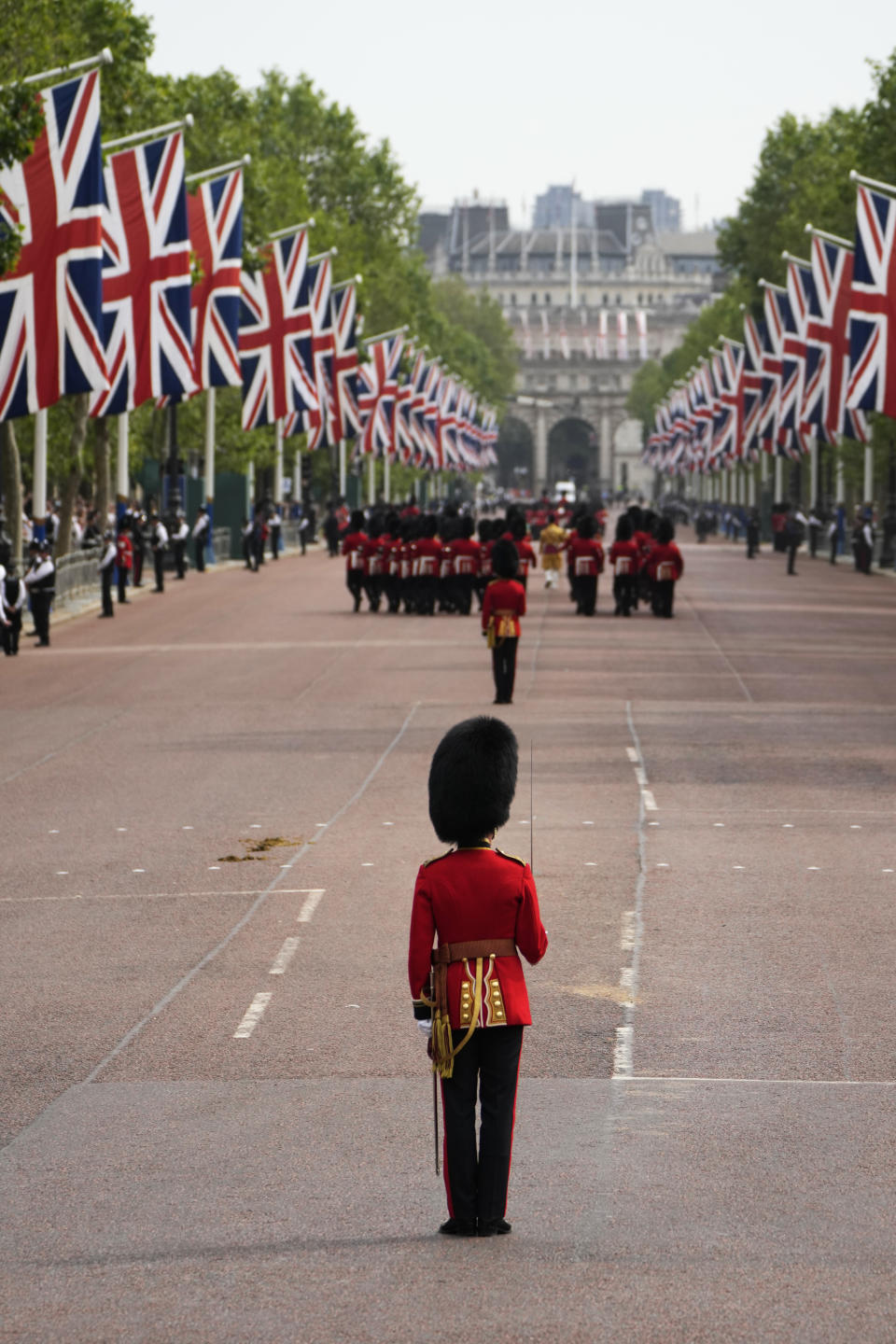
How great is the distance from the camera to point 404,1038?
1002cm

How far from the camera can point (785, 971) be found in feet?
37.1

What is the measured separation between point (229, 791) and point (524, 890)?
11.0 metres

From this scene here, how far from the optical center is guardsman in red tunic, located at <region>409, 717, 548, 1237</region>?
22.7 feet

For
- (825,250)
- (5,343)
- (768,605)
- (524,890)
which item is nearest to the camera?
(524,890)

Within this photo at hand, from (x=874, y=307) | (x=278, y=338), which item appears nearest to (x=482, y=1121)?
(x=874, y=307)

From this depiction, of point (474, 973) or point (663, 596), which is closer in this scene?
point (474, 973)

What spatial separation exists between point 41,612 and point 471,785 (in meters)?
26.3

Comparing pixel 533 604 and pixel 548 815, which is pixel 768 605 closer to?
pixel 533 604

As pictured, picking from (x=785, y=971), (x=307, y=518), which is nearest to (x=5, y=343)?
(x=785, y=971)

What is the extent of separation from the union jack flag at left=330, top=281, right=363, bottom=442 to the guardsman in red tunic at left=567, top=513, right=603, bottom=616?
92.8 ft

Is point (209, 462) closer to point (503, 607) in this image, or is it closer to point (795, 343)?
point (795, 343)

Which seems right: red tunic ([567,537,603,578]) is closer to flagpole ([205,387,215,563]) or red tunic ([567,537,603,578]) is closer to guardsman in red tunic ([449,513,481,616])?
guardsman in red tunic ([449,513,481,616])

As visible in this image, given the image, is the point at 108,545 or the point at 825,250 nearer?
the point at 108,545

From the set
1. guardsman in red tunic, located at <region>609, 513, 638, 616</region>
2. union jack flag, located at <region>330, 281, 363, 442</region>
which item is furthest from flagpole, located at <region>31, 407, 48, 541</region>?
union jack flag, located at <region>330, 281, 363, 442</region>
